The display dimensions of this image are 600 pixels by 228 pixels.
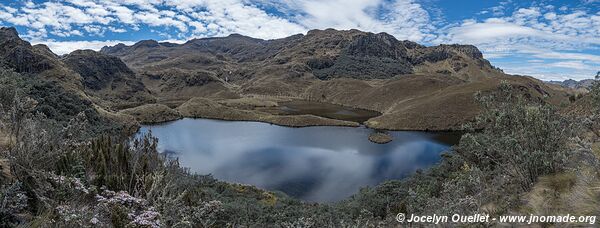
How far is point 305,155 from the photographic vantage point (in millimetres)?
53781

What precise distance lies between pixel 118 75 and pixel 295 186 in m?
185

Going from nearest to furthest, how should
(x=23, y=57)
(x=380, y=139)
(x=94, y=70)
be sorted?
(x=380, y=139) → (x=23, y=57) → (x=94, y=70)

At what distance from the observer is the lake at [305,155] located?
133 ft

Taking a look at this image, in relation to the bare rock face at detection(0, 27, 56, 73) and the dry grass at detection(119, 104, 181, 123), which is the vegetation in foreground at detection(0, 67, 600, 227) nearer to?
the dry grass at detection(119, 104, 181, 123)

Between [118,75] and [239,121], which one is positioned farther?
[118,75]

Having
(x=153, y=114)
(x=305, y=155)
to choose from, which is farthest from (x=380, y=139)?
(x=153, y=114)

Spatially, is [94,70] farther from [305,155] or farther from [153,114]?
[305,155]

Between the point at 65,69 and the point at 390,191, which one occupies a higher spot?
the point at 65,69

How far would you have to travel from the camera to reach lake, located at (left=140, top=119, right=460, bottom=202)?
4069 cm

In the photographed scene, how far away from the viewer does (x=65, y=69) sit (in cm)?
10812

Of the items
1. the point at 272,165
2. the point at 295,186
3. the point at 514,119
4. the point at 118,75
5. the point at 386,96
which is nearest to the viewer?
the point at 514,119

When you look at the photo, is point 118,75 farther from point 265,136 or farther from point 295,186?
point 295,186

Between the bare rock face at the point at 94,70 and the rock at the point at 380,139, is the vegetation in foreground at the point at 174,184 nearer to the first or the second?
the rock at the point at 380,139

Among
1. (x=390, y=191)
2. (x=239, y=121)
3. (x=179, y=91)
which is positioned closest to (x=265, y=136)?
(x=239, y=121)
